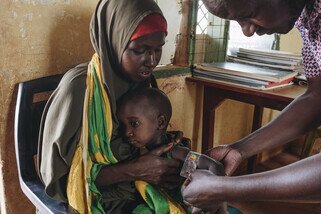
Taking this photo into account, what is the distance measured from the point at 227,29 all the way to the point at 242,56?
0.75 ft

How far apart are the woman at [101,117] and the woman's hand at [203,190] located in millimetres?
239

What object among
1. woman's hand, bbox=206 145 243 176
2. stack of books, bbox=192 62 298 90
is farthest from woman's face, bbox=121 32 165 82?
stack of books, bbox=192 62 298 90

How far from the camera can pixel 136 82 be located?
4.71 feet

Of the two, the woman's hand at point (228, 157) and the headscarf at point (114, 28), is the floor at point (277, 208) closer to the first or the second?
the woman's hand at point (228, 157)

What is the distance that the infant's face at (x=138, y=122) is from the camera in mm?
1270

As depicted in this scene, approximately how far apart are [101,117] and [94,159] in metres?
0.16

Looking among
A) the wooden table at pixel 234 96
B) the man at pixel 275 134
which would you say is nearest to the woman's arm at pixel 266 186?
the man at pixel 275 134

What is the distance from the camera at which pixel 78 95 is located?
45.4 inches

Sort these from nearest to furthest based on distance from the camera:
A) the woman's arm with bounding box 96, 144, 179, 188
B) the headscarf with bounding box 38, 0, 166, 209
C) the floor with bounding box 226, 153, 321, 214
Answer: the headscarf with bounding box 38, 0, 166, 209 < the woman's arm with bounding box 96, 144, 179, 188 < the floor with bounding box 226, 153, 321, 214

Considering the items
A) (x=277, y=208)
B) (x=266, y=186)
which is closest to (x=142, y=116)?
(x=266, y=186)

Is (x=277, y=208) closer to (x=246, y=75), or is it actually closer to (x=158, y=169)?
(x=246, y=75)

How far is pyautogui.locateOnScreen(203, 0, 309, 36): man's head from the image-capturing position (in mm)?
886

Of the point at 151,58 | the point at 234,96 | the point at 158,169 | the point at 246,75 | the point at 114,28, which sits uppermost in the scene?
the point at 114,28

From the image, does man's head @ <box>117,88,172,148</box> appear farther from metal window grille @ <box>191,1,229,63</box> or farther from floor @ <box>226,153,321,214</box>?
floor @ <box>226,153,321,214</box>
